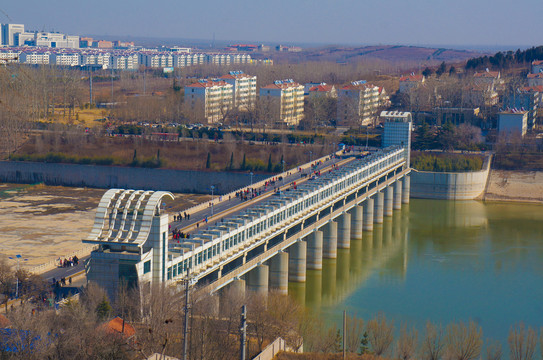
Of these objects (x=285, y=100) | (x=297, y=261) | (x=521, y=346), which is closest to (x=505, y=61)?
(x=285, y=100)

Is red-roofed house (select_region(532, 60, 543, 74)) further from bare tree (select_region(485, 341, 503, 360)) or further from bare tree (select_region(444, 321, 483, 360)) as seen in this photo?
bare tree (select_region(444, 321, 483, 360))

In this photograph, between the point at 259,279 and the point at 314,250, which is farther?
the point at 314,250

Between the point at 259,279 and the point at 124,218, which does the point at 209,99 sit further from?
the point at 124,218

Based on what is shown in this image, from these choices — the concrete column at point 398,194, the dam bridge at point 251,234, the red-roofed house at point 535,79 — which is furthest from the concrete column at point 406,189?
the red-roofed house at point 535,79

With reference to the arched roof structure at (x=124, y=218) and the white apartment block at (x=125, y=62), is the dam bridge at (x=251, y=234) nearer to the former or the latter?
the arched roof structure at (x=124, y=218)

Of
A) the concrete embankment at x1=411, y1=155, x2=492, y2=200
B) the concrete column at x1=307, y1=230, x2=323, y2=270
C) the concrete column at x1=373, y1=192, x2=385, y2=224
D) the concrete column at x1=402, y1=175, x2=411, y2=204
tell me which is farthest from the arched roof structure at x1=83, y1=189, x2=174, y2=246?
the concrete embankment at x1=411, y1=155, x2=492, y2=200

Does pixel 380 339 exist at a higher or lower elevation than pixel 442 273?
higher

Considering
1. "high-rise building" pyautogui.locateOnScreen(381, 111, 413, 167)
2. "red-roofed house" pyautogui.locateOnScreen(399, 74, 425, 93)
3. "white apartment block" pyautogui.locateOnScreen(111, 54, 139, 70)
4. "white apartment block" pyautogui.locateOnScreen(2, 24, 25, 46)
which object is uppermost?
"white apartment block" pyautogui.locateOnScreen(2, 24, 25, 46)
